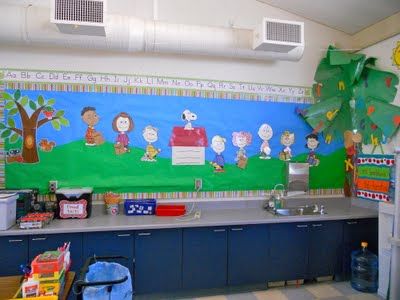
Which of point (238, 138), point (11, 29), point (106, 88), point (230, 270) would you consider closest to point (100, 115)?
point (106, 88)

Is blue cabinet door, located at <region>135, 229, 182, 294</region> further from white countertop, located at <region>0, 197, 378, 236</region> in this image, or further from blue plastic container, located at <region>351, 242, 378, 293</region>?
blue plastic container, located at <region>351, 242, 378, 293</region>

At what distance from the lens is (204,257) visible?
3053 mm

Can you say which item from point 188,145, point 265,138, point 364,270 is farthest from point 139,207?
point 364,270

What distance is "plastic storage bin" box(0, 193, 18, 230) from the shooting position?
2.61m

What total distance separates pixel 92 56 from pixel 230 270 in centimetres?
277

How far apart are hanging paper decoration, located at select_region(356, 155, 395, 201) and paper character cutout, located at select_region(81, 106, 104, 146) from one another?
10.8ft

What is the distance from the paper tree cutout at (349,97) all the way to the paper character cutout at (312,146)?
0.10 meters

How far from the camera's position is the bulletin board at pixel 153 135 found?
317 centimetres

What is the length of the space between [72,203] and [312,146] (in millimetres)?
2974

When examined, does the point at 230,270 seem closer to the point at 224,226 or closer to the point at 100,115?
the point at 224,226

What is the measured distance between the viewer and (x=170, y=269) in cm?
298

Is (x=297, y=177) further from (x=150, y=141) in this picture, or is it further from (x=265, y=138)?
(x=150, y=141)

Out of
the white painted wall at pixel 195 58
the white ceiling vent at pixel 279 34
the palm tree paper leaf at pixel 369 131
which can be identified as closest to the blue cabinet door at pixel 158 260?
the white painted wall at pixel 195 58

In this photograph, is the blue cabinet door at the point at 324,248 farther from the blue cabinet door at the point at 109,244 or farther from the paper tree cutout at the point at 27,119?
the paper tree cutout at the point at 27,119
